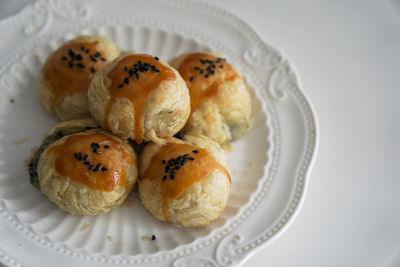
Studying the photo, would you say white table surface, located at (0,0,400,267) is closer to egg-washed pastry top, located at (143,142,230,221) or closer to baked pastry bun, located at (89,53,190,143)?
egg-washed pastry top, located at (143,142,230,221)

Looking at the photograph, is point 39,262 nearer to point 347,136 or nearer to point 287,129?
point 287,129

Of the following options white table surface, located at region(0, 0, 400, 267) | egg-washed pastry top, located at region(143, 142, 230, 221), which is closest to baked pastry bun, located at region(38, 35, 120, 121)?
egg-washed pastry top, located at region(143, 142, 230, 221)

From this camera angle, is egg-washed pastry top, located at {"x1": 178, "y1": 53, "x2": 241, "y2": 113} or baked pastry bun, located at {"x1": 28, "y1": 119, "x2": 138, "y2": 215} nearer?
baked pastry bun, located at {"x1": 28, "y1": 119, "x2": 138, "y2": 215}

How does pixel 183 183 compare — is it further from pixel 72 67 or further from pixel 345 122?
pixel 345 122

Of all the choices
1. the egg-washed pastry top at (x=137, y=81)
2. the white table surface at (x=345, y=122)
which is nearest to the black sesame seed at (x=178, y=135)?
the egg-washed pastry top at (x=137, y=81)

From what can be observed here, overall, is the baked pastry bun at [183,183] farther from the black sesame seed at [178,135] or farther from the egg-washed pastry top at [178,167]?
the black sesame seed at [178,135]

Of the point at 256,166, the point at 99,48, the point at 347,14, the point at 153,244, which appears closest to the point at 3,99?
the point at 99,48
